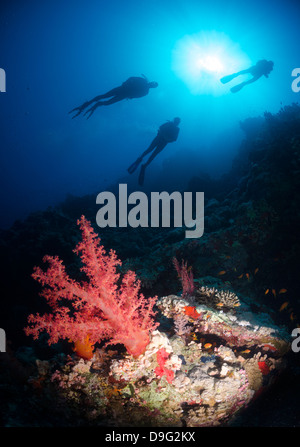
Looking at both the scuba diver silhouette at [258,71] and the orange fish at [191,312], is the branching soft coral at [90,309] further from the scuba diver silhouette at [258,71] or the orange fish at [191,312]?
the scuba diver silhouette at [258,71]

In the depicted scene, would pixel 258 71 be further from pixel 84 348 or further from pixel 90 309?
pixel 84 348

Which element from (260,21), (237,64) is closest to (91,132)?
(237,64)

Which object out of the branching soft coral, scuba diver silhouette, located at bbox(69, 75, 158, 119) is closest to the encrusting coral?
the branching soft coral

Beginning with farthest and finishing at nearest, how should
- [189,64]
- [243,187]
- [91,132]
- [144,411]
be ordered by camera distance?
[91,132]
[189,64]
[243,187]
[144,411]

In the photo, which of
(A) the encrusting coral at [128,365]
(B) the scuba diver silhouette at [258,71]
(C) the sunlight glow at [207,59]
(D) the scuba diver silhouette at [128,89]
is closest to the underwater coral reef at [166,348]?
(A) the encrusting coral at [128,365]

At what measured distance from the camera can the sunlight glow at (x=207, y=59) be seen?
183 ft

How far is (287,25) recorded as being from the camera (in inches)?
1877

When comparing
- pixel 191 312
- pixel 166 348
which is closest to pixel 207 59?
pixel 191 312

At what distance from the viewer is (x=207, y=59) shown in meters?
59.2

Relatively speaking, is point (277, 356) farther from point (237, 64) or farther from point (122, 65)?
point (122, 65)

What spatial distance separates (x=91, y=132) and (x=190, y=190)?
91.8 metres

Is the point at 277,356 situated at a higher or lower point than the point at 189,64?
lower

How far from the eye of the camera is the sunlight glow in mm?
55781

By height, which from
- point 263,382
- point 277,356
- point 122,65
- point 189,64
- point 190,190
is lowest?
point 263,382
